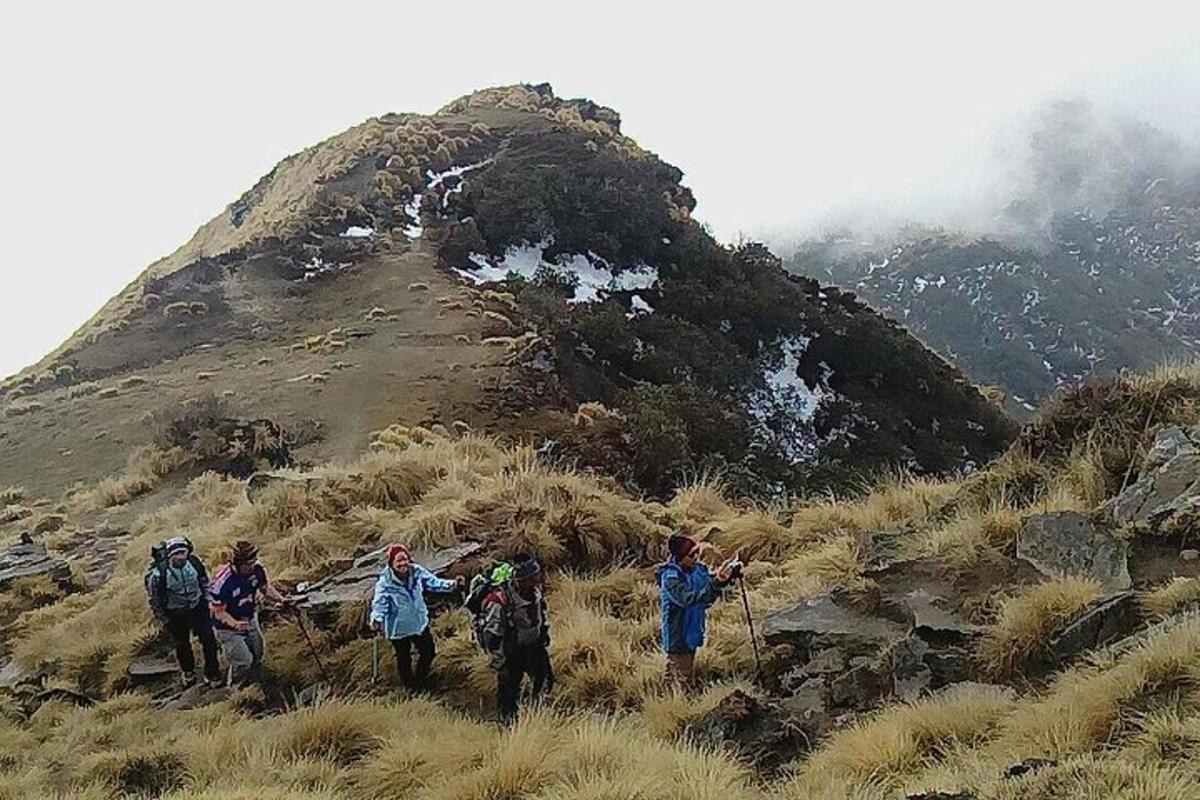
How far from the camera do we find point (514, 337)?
113 ft

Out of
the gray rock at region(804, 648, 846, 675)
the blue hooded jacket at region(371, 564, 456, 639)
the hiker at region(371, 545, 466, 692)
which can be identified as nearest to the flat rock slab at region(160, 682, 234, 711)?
the hiker at region(371, 545, 466, 692)

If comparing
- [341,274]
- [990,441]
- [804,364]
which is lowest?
[990,441]

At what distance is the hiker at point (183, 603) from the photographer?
10.1m

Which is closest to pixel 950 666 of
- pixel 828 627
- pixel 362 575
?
pixel 828 627

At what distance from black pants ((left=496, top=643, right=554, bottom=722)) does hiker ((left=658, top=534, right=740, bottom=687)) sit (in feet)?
3.39

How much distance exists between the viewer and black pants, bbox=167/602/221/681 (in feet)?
33.4

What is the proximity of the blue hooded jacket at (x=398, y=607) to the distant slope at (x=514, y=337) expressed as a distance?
12.0 m

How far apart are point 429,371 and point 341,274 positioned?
56.4 ft

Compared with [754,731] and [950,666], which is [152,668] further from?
[950,666]

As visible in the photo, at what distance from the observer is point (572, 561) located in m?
11.8

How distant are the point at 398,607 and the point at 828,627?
384 centimetres

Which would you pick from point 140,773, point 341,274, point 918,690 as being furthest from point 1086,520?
point 341,274

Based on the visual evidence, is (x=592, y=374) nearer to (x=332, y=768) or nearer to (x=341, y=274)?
(x=341, y=274)

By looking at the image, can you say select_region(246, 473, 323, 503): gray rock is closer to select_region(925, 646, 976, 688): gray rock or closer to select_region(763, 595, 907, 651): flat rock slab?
select_region(763, 595, 907, 651): flat rock slab
